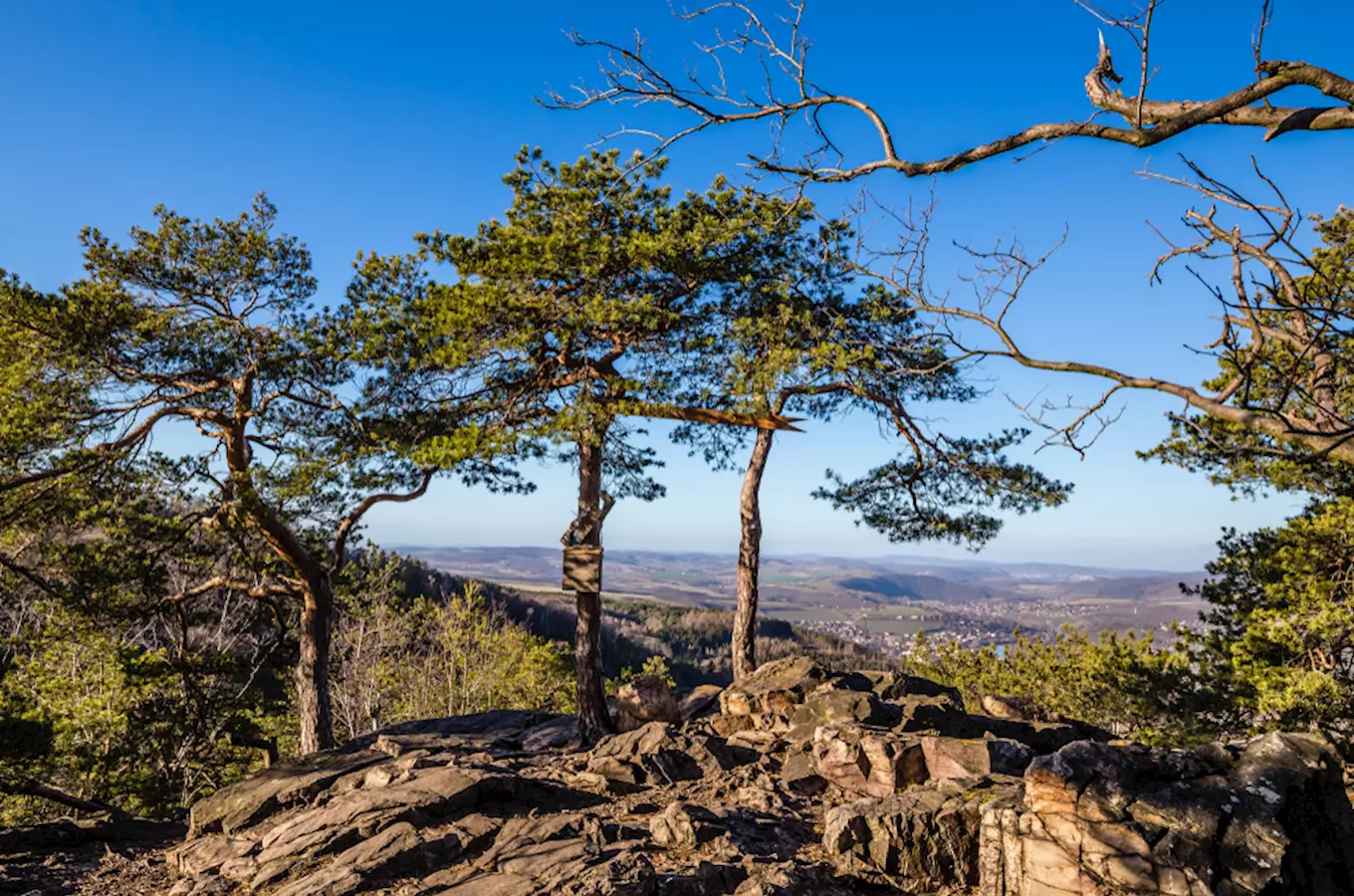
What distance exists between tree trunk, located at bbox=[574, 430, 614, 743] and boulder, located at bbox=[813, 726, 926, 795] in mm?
4318

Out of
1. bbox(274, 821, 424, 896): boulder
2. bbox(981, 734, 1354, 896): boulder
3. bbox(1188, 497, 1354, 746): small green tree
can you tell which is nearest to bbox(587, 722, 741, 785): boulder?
bbox(274, 821, 424, 896): boulder

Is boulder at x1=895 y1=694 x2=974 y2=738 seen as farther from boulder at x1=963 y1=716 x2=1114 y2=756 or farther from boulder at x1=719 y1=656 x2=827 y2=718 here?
boulder at x1=719 y1=656 x2=827 y2=718

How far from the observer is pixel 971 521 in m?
12.9

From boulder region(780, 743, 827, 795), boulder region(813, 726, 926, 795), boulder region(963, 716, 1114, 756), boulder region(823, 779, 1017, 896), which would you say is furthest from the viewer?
boulder region(963, 716, 1114, 756)

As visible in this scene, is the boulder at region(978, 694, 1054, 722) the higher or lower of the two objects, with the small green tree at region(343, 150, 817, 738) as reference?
lower

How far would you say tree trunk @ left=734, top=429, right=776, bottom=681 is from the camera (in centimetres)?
1246

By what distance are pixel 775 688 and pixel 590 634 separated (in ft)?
10.3

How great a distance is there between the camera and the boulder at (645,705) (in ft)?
37.4

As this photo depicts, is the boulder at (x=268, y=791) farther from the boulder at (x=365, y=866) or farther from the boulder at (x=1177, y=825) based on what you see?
the boulder at (x=1177, y=825)

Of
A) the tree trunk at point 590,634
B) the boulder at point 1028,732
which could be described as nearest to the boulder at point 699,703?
the tree trunk at point 590,634

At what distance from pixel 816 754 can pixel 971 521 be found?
21.3 feet

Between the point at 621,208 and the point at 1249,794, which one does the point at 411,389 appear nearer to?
the point at 621,208

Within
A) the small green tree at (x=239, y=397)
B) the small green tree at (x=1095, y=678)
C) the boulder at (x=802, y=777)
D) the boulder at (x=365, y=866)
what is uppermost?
the small green tree at (x=239, y=397)

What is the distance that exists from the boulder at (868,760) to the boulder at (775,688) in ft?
5.82
